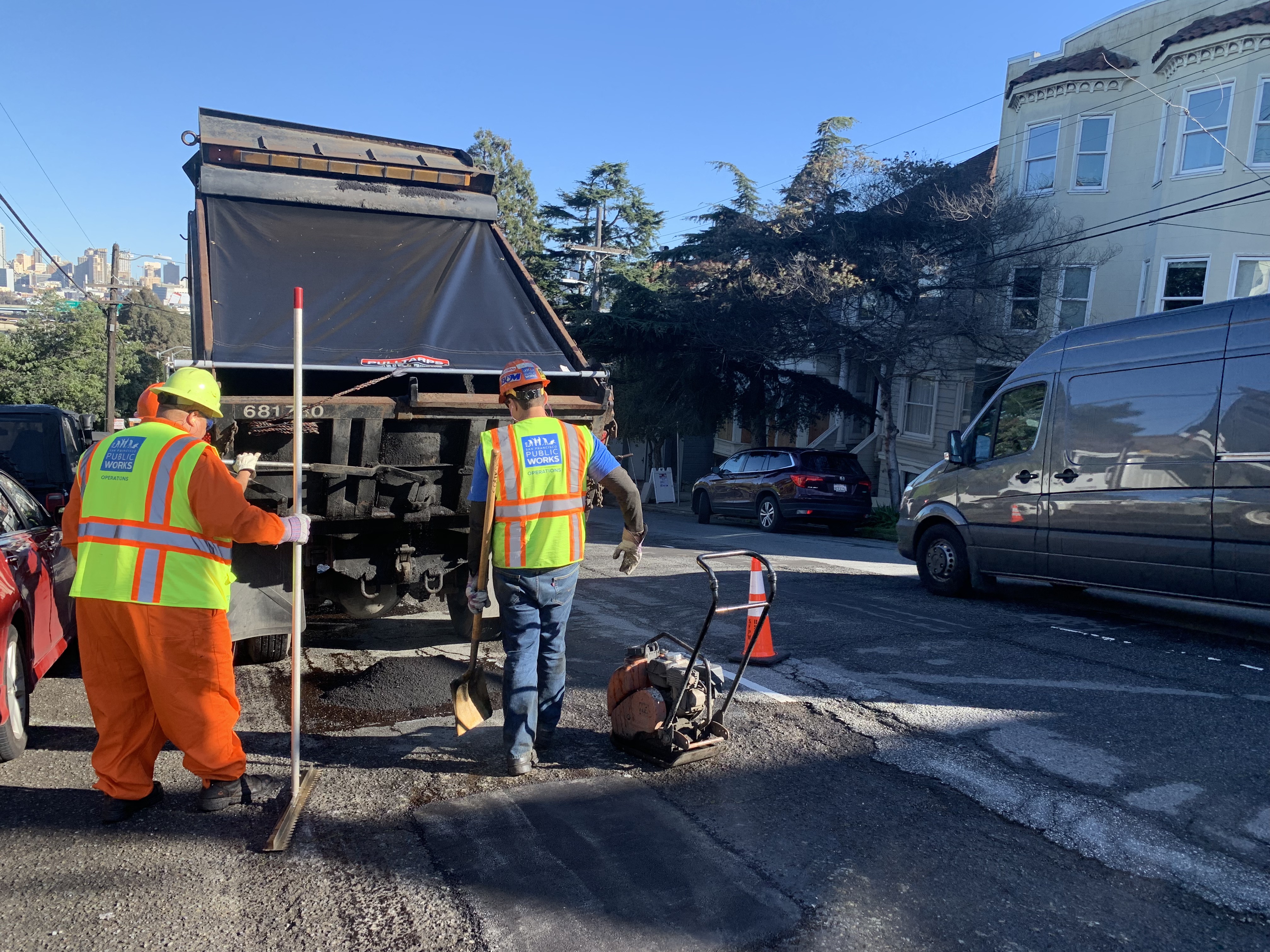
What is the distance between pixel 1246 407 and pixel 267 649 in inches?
272

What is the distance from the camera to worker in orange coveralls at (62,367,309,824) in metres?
3.73

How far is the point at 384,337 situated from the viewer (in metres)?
6.14

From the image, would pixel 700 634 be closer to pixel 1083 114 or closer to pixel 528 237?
pixel 1083 114

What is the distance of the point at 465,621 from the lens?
23.3 feet

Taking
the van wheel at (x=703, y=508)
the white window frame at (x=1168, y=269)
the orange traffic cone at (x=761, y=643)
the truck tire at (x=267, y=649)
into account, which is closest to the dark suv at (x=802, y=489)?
the van wheel at (x=703, y=508)

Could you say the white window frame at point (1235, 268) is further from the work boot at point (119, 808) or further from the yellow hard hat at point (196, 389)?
the work boot at point (119, 808)

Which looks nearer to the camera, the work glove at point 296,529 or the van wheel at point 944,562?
the work glove at point 296,529

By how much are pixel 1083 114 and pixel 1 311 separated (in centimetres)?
6422

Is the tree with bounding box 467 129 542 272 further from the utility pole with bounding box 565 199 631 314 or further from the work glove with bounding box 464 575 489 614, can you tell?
the work glove with bounding box 464 575 489 614

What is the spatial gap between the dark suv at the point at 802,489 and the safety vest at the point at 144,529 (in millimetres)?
14988

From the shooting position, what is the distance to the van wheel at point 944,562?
29.6 ft

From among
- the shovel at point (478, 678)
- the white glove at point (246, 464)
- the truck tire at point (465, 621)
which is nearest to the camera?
the white glove at point (246, 464)

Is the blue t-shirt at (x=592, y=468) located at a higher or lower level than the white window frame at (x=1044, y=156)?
lower

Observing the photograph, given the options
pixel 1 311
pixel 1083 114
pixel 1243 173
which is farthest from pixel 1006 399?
pixel 1 311
